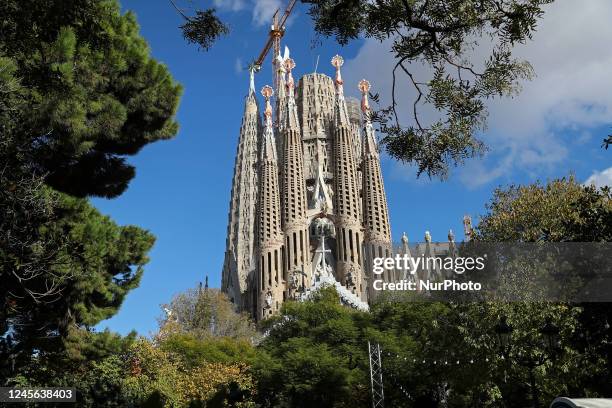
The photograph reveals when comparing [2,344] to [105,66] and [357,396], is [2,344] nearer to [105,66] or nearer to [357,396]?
[105,66]

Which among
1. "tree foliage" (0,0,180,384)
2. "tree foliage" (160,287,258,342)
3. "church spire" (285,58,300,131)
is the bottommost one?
"tree foliage" (0,0,180,384)

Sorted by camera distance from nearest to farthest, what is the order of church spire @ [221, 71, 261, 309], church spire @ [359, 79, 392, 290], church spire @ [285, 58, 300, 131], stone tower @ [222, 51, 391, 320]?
stone tower @ [222, 51, 391, 320], church spire @ [359, 79, 392, 290], church spire @ [285, 58, 300, 131], church spire @ [221, 71, 261, 309]

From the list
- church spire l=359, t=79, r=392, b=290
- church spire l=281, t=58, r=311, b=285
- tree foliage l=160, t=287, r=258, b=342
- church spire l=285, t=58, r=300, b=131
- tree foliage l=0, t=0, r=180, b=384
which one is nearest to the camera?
tree foliage l=0, t=0, r=180, b=384

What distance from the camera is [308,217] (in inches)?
1946

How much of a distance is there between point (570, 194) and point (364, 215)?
1268 inches

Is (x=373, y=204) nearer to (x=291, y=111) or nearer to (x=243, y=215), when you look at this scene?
(x=291, y=111)

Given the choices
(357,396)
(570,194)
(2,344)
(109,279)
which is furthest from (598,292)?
(357,396)

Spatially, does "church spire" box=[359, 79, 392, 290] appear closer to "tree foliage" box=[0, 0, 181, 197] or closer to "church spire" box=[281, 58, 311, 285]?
"church spire" box=[281, 58, 311, 285]

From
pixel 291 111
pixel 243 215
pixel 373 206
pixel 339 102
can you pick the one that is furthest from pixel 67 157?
pixel 243 215

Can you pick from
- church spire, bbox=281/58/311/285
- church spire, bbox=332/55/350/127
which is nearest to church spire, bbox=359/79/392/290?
church spire, bbox=332/55/350/127

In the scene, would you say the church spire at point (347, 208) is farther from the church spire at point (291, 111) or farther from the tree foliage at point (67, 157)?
the tree foliage at point (67, 157)

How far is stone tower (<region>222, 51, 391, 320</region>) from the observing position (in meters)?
44.8

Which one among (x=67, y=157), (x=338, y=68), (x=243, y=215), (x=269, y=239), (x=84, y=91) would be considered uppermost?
(x=338, y=68)

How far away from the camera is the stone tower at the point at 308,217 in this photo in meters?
44.8
